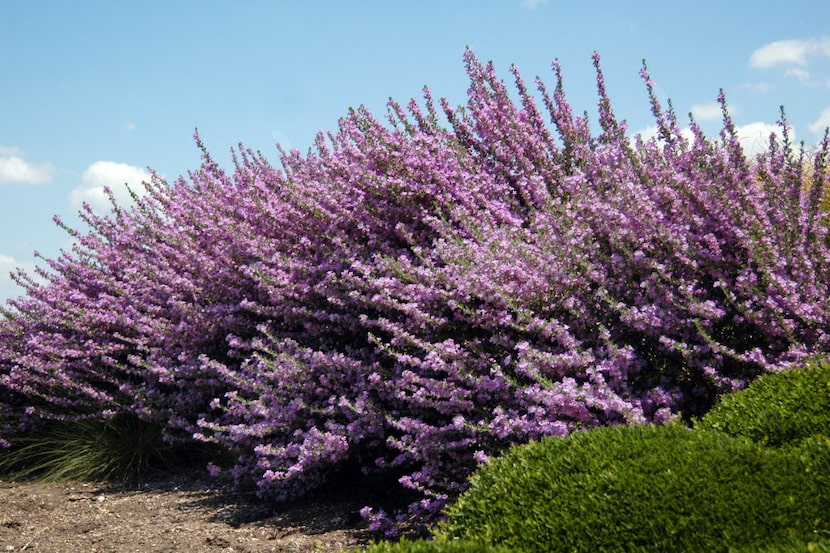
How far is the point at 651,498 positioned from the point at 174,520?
13.1ft

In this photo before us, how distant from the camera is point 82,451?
7590mm

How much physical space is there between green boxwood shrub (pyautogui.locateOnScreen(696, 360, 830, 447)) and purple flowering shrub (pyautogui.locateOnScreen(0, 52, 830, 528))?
46 centimetres

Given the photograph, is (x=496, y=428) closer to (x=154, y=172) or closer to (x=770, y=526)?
(x=770, y=526)

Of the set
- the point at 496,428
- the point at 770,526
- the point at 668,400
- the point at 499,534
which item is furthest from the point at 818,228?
the point at 499,534

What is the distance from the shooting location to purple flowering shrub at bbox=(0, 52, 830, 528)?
4480 mm

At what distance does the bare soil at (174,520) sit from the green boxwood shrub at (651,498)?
182cm

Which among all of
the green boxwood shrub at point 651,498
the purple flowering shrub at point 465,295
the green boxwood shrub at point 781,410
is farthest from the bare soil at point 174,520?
the green boxwood shrub at point 781,410

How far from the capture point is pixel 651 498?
284 cm

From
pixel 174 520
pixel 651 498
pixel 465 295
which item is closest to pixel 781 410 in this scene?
pixel 651 498

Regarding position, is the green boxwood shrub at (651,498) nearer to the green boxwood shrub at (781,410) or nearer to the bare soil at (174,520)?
the green boxwood shrub at (781,410)

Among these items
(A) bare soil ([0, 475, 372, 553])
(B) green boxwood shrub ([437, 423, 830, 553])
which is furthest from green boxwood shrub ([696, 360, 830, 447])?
(A) bare soil ([0, 475, 372, 553])

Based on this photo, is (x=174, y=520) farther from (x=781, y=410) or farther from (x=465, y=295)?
(x=781, y=410)

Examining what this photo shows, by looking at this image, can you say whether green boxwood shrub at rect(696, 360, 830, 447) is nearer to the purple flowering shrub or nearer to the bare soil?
the purple flowering shrub

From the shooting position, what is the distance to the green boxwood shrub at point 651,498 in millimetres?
2762
